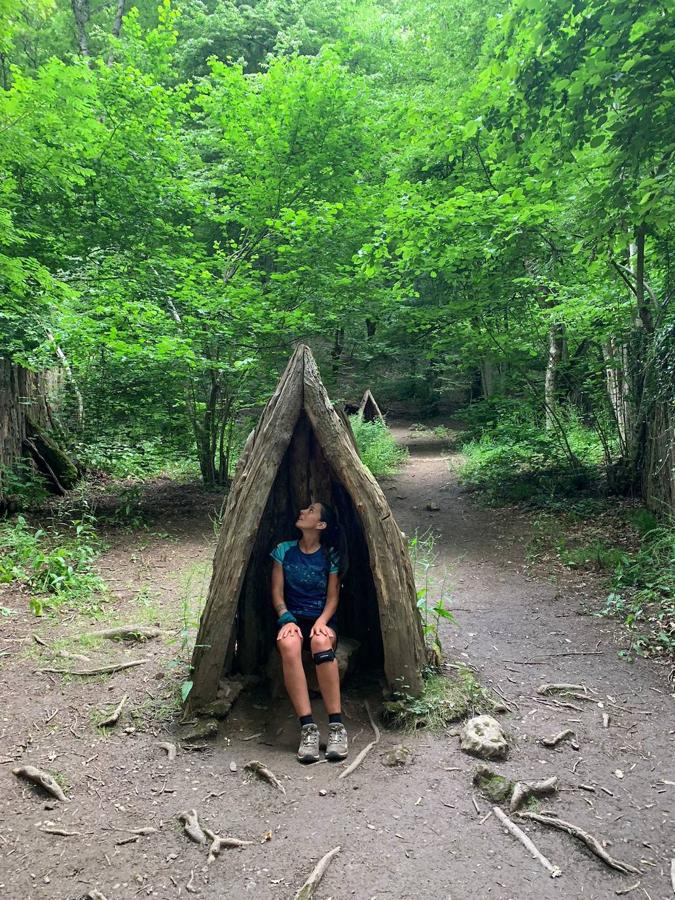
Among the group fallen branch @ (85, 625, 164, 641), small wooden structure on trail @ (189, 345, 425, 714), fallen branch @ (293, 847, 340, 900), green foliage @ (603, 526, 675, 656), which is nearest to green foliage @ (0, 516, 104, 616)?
fallen branch @ (85, 625, 164, 641)

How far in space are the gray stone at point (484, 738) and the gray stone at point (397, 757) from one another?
34 centimetres

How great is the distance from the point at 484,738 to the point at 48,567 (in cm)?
502

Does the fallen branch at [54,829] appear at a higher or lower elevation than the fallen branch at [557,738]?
higher

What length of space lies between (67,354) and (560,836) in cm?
927

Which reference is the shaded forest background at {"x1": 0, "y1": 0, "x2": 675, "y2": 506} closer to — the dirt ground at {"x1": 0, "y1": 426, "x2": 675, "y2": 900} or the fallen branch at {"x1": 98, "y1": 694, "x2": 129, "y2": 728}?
the dirt ground at {"x1": 0, "y1": 426, "x2": 675, "y2": 900}

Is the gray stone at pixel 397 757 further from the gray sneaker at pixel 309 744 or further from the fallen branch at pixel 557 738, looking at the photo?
the fallen branch at pixel 557 738

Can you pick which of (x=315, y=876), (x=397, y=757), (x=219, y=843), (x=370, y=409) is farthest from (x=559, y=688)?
(x=370, y=409)

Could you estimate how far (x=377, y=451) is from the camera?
14.6 meters

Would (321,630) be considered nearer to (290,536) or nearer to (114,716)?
(290,536)

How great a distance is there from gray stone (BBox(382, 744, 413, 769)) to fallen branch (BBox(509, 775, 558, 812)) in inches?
25.3

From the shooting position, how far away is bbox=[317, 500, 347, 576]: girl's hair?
4.11 meters

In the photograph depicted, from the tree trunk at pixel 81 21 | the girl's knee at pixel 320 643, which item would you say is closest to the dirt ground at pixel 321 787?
the girl's knee at pixel 320 643

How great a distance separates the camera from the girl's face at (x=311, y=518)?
4039mm

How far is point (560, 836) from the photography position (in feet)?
8.61
